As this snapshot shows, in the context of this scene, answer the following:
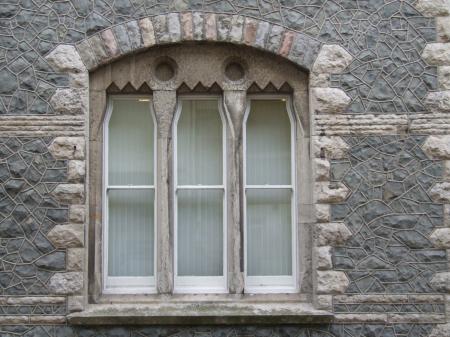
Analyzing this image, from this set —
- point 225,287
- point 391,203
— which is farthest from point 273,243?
point 391,203

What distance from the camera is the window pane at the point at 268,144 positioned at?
6262 millimetres

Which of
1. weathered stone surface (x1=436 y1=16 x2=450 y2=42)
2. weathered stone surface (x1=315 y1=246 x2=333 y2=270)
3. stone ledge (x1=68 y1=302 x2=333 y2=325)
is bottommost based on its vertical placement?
stone ledge (x1=68 y1=302 x2=333 y2=325)

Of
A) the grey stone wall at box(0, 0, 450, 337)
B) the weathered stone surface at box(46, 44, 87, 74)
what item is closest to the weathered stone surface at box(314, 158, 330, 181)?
the grey stone wall at box(0, 0, 450, 337)

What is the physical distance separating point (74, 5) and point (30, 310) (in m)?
2.81

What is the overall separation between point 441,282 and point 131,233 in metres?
2.90

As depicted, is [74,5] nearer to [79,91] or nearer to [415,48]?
[79,91]

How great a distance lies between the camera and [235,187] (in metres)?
6.07

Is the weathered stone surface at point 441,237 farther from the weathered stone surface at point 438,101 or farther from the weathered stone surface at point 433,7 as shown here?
the weathered stone surface at point 433,7

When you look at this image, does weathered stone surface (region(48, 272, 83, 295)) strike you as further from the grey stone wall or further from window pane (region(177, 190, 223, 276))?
window pane (region(177, 190, 223, 276))

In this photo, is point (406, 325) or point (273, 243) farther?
point (273, 243)

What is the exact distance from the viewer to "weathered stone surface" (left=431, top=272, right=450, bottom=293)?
19.1 feet

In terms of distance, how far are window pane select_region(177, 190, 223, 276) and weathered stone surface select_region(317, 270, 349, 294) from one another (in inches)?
38.0

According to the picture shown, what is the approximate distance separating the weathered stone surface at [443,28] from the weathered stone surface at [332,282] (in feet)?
7.79

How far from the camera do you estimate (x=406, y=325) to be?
582 cm
